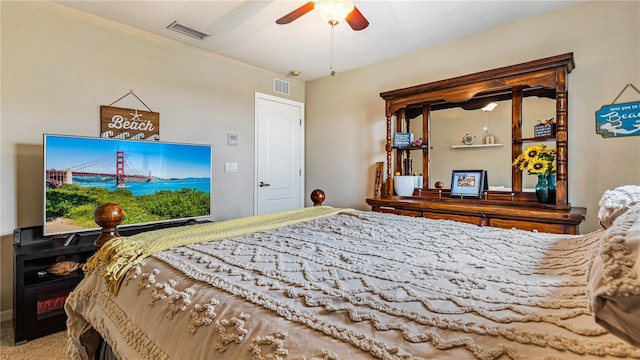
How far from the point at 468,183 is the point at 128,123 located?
3.41m

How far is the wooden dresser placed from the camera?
2.42 metres

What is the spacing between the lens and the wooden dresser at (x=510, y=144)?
95.1 inches

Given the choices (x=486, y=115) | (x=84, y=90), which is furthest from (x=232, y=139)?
(x=486, y=115)

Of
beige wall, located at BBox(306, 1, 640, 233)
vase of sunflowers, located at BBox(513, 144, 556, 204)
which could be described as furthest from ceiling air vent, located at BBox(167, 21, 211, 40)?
vase of sunflowers, located at BBox(513, 144, 556, 204)

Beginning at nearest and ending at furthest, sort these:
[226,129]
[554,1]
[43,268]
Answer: [43,268] < [554,1] < [226,129]

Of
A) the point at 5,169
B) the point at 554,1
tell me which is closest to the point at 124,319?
the point at 5,169

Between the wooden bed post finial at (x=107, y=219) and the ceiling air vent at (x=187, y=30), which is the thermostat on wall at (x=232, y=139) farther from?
the wooden bed post finial at (x=107, y=219)

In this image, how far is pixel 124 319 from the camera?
3.28ft

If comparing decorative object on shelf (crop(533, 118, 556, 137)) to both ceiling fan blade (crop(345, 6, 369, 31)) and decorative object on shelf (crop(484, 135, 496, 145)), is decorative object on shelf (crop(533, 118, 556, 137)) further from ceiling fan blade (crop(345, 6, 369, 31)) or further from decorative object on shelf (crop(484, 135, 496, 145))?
ceiling fan blade (crop(345, 6, 369, 31))

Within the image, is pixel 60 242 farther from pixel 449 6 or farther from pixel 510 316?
pixel 449 6

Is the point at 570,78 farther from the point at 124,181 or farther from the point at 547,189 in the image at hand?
the point at 124,181

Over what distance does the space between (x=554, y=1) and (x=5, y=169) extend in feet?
15.1

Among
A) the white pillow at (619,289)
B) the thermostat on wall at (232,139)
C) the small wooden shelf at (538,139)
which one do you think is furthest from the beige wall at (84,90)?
the white pillow at (619,289)

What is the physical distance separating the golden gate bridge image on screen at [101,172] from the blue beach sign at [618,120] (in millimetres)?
3910
